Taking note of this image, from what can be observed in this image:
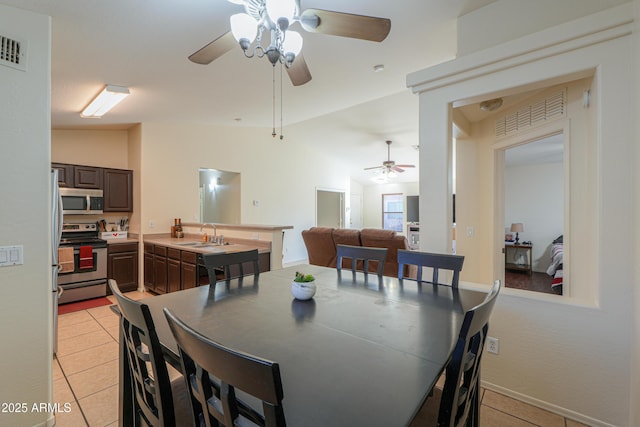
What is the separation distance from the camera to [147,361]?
105 centimetres

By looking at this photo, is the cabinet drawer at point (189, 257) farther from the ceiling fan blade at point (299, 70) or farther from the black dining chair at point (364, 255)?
the ceiling fan blade at point (299, 70)

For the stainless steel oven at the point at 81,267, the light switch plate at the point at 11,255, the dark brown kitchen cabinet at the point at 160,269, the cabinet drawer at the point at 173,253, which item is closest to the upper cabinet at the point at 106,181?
the stainless steel oven at the point at 81,267

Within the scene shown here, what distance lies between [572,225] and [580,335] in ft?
2.97

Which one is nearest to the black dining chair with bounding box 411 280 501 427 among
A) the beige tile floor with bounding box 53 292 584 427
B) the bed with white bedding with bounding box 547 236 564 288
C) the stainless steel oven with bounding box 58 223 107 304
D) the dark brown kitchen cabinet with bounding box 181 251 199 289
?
the beige tile floor with bounding box 53 292 584 427

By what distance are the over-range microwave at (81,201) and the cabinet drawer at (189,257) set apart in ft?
6.39

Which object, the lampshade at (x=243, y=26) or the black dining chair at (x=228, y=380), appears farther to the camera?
the lampshade at (x=243, y=26)

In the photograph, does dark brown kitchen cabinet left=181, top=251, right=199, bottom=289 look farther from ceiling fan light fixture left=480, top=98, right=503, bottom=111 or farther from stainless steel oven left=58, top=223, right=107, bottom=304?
ceiling fan light fixture left=480, top=98, right=503, bottom=111

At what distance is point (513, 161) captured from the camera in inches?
240

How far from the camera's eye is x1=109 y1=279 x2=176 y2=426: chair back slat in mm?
930

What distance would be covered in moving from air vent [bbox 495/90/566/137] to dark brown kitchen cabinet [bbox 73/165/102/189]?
18.6ft

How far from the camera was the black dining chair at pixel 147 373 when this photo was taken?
3.07 feet

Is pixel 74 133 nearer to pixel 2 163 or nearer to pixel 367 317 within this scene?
pixel 2 163

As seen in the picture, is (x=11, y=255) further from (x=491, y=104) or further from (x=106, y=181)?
(x=491, y=104)

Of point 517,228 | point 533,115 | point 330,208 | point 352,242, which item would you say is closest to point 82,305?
point 352,242
